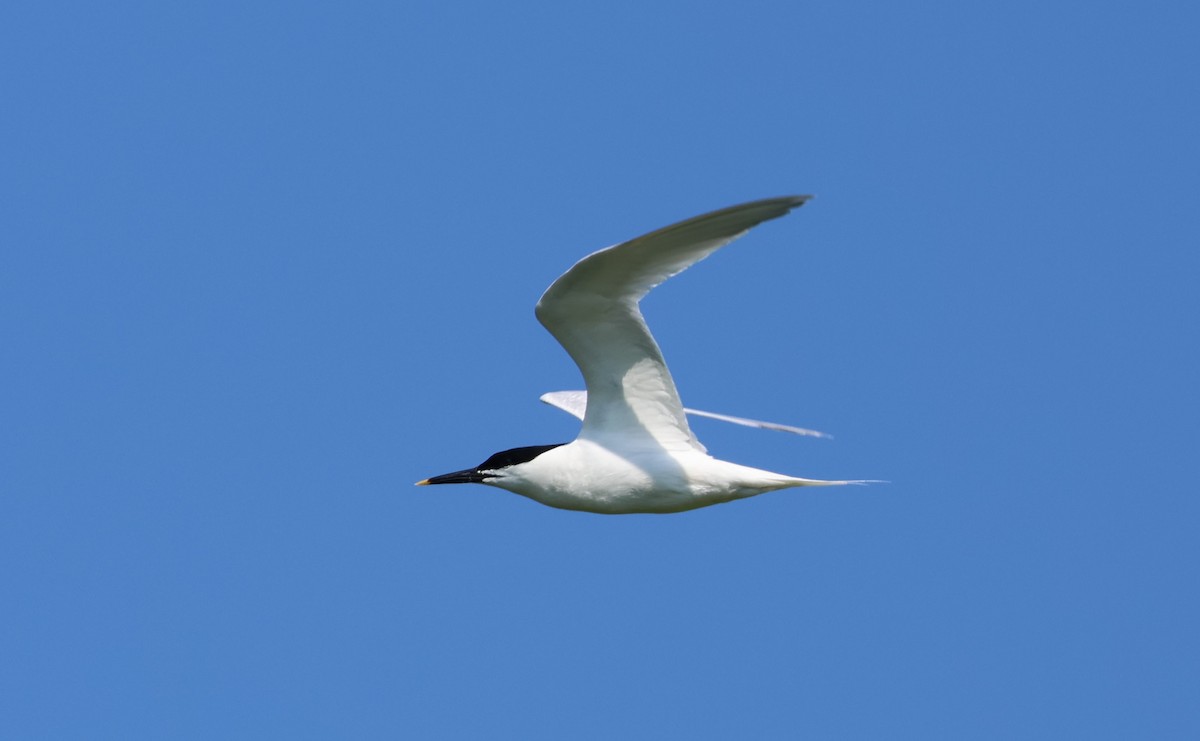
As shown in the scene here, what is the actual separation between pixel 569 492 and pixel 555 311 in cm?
164

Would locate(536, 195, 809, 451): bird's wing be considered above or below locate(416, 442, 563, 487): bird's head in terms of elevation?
above

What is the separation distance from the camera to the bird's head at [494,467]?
427 inches

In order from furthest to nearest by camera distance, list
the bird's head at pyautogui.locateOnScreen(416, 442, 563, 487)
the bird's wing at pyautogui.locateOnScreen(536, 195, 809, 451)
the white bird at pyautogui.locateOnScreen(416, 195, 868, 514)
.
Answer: the bird's head at pyautogui.locateOnScreen(416, 442, 563, 487) → the white bird at pyautogui.locateOnScreen(416, 195, 868, 514) → the bird's wing at pyautogui.locateOnScreen(536, 195, 809, 451)

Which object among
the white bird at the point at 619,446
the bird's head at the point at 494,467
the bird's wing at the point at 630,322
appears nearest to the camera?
the bird's wing at the point at 630,322

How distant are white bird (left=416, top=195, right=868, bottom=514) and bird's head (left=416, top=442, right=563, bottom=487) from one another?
11 millimetres

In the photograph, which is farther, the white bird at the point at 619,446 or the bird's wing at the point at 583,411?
the bird's wing at the point at 583,411

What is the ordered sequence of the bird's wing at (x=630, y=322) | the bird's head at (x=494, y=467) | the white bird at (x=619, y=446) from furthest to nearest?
the bird's head at (x=494, y=467) < the white bird at (x=619, y=446) < the bird's wing at (x=630, y=322)

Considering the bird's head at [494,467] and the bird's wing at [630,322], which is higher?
the bird's wing at [630,322]

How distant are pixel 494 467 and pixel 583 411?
187 cm

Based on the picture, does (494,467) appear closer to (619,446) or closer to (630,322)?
(619,446)

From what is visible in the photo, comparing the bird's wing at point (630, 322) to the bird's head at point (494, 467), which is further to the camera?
the bird's head at point (494, 467)

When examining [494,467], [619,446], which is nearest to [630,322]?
[619,446]

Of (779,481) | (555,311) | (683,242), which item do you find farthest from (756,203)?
(779,481)

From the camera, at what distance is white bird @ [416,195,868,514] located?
964 centimetres
